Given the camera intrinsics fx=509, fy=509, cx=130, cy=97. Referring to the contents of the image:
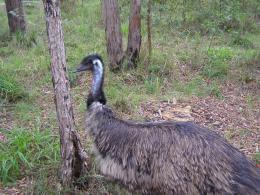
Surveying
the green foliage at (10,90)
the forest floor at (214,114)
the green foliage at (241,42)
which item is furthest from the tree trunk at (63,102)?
the green foliage at (241,42)

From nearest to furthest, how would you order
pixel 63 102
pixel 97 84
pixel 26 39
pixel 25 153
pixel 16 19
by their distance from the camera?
1. pixel 63 102
2. pixel 97 84
3. pixel 25 153
4. pixel 26 39
5. pixel 16 19

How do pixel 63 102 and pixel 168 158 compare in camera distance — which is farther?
pixel 63 102

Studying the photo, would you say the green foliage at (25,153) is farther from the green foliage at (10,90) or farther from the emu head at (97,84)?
the green foliage at (10,90)

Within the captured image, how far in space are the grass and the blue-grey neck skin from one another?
2.54 feet

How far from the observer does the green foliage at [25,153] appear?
4707mm

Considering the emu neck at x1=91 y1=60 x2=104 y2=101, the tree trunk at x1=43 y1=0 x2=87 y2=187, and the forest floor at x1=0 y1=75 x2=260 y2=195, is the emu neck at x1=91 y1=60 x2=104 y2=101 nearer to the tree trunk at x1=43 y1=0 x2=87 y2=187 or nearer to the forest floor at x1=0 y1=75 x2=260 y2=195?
the tree trunk at x1=43 y1=0 x2=87 y2=187

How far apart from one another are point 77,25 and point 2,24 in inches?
61.7

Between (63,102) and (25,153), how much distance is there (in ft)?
2.98

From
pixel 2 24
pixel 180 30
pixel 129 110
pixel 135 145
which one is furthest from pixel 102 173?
pixel 2 24

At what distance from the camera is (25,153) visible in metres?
4.89

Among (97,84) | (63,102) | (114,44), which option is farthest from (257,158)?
(114,44)

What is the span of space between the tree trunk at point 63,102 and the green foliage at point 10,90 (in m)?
2.12

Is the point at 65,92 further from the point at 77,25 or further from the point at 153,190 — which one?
the point at 77,25

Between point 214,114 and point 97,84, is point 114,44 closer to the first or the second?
point 214,114
